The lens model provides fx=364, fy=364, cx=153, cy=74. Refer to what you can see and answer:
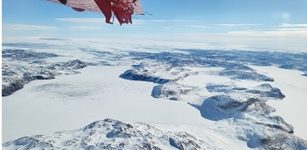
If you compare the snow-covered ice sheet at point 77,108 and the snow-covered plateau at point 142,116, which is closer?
the snow-covered plateau at point 142,116

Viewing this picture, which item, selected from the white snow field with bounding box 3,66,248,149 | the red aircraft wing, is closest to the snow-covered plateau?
the white snow field with bounding box 3,66,248,149

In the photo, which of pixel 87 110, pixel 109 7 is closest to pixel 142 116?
pixel 87 110

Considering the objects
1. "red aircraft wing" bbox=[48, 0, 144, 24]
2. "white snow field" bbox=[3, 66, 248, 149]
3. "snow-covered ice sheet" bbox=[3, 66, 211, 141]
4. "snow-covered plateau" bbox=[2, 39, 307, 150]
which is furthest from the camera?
"snow-covered ice sheet" bbox=[3, 66, 211, 141]

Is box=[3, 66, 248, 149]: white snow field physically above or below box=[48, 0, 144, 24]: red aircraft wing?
below

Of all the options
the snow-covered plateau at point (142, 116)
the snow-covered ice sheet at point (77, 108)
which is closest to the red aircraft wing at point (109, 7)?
the snow-covered plateau at point (142, 116)

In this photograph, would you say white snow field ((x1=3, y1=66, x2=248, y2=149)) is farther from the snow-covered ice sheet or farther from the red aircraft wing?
the red aircraft wing

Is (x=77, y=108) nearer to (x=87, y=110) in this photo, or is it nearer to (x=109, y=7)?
(x=87, y=110)

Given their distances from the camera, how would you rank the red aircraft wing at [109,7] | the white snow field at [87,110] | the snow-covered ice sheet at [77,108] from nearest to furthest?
1. the red aircraft wing at [109,7]
2. the white snow field at [87,110]
3. the snow-covered ice sheet at [77,108]

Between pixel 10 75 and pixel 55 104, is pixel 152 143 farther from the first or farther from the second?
pixel 10 75

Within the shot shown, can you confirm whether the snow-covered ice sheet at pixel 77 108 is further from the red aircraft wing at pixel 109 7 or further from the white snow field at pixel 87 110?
the red aircraft wing at pixel 109 7

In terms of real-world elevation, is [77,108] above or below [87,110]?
above

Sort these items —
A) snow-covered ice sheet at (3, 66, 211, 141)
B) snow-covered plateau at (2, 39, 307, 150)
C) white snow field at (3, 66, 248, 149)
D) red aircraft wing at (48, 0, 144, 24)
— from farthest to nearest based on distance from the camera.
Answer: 1. snow-covered ice sheet at (3, 66, 211, 141)
2. white snow field at (3, 66, 248, 149)
3. snow-covered plateau at (2, 39, 307, 150)
4. red aircraft wing at (48, 0, 144, 24)

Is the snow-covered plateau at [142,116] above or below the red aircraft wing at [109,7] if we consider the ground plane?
below
